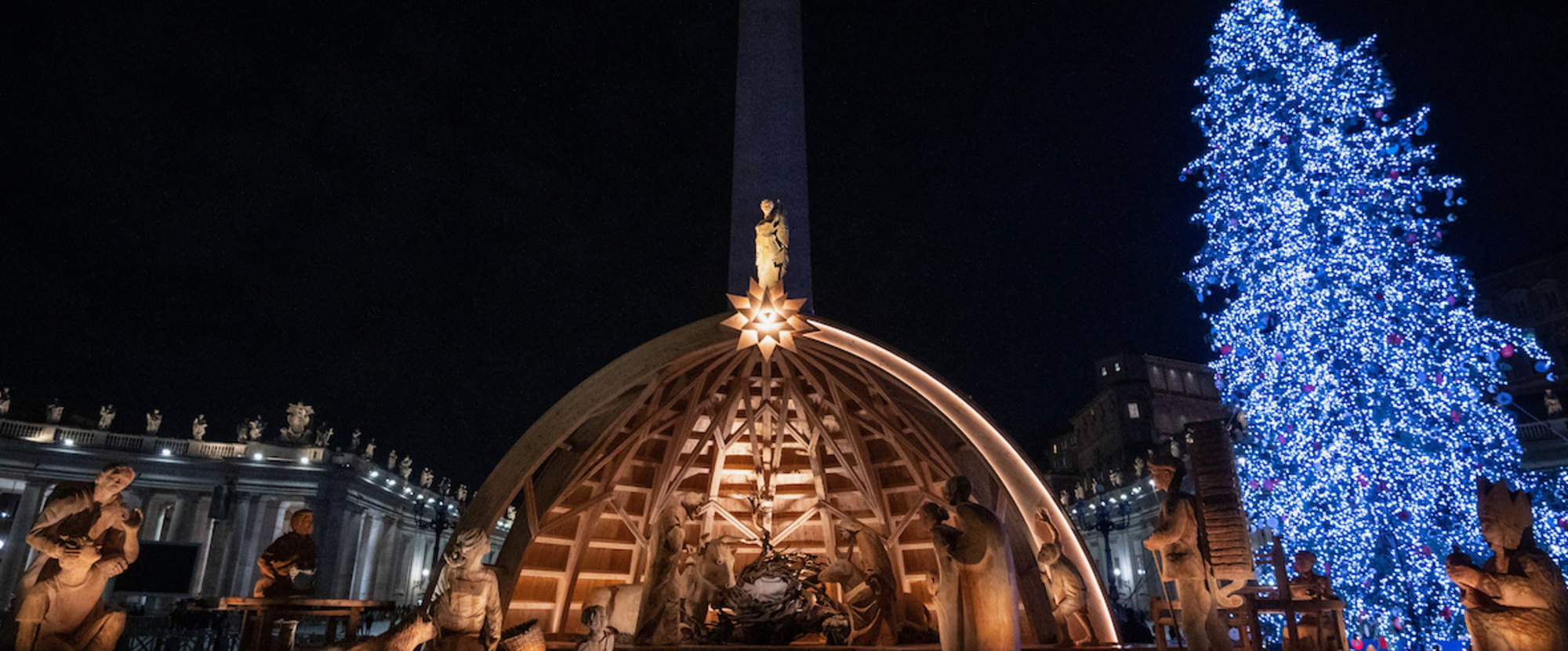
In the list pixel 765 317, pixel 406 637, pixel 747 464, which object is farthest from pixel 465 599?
pixel 747 464

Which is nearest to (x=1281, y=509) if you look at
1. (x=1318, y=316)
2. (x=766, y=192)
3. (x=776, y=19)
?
(x=1318, y=316)

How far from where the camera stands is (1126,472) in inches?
1905

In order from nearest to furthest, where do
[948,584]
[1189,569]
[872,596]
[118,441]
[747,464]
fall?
[948,584] → [1189,569] → [872,596] → [747,464] → [118,441]

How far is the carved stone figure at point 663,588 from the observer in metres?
12.5

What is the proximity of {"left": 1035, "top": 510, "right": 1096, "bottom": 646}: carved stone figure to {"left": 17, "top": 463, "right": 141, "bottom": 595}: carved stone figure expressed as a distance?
34.4ft

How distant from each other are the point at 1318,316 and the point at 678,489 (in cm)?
1404

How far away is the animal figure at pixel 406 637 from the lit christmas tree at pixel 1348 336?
15327 millimetres

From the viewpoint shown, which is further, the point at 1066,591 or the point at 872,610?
the point at 872,610

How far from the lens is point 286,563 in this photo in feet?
27.4

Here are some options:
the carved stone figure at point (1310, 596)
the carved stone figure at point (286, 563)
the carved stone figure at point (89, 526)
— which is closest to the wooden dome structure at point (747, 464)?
the carved stone figure at point (1310, 596)

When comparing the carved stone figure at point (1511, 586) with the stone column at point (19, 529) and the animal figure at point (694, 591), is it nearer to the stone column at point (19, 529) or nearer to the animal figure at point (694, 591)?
the animal figure at point (694, 591)

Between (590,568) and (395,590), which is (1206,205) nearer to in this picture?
(590,568)

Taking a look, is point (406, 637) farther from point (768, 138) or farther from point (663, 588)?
point (768, 138)

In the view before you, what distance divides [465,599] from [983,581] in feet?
15.2
